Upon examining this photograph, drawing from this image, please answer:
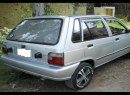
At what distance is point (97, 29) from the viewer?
3842 millimetres

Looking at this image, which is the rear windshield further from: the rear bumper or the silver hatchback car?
the rear bumper

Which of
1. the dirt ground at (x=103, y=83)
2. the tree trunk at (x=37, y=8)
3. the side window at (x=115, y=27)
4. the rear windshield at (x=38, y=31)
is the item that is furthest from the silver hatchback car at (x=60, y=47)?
the tree trunk at (x=37, y=8)

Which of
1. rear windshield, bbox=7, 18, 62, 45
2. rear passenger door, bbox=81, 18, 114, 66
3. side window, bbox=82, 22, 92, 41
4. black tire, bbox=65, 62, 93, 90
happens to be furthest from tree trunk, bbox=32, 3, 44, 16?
black tire, bbox=65, 62, 93, 90

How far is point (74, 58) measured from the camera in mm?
3125

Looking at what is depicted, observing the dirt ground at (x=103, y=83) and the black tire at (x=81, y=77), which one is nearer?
the black tire at (x=81, y=77)

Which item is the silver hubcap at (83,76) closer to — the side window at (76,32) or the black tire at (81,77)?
the black tire at (81,77)

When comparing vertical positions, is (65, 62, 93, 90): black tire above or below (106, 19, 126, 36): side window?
below

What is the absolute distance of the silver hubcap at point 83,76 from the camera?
11.1ft

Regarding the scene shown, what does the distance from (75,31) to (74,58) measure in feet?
1.74

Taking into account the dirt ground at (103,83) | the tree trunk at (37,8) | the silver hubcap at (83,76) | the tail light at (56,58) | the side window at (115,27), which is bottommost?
the dirt ground at (103,83)

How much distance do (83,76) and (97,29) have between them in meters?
1.14

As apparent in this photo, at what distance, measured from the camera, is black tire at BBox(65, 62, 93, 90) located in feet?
10.6

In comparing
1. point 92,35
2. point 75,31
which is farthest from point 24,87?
point 92,35

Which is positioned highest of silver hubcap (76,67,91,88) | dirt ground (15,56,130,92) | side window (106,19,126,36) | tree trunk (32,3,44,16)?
tree trunk (32,3,44,16)
